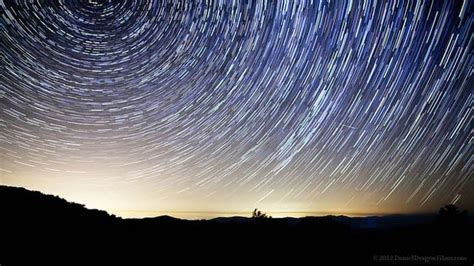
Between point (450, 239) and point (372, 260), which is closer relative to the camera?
point (372, 260)

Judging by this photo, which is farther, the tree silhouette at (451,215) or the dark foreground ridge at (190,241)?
the tree silhouette at (451,215)

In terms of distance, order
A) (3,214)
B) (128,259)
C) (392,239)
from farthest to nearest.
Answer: (392,239)
(3,214)
(128,259)

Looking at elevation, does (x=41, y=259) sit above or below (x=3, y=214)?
below

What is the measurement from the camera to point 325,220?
25141mm

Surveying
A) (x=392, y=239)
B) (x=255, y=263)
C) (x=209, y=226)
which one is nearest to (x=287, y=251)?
(x=255, y=263)

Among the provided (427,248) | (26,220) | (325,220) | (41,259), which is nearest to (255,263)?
(41,259)

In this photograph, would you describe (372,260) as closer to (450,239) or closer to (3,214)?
(450,239)

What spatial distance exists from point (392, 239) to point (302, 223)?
6.17 meters

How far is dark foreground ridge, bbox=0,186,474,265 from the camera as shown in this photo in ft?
43.4

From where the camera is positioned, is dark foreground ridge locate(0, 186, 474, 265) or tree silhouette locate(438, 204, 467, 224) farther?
tree silhouette locate(438, 204, 467, 224)

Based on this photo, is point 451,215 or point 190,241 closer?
point 190,241

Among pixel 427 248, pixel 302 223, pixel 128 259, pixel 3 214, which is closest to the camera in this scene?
pixel 128 259

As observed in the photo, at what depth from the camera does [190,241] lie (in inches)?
659

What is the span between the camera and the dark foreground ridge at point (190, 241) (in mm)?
13227
